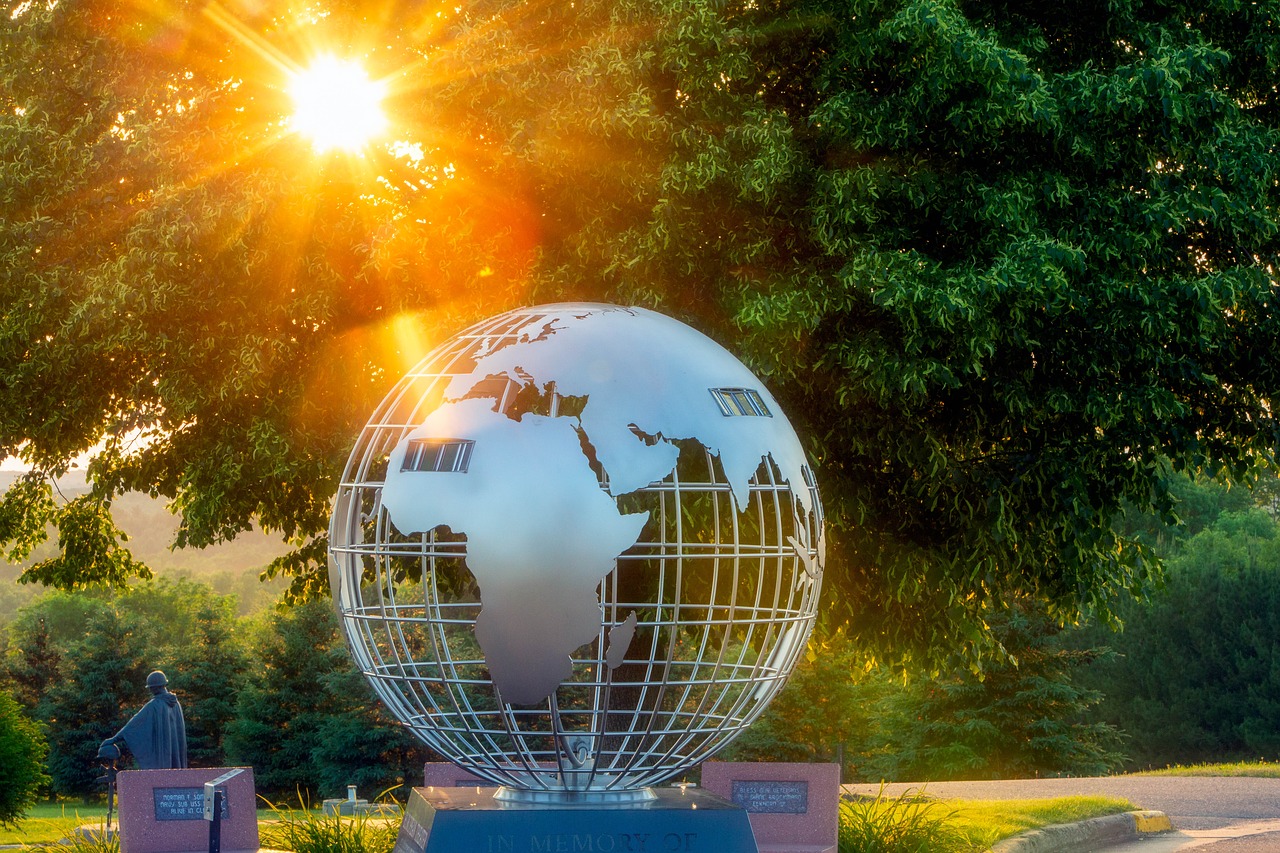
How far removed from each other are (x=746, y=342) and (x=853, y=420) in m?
1.48

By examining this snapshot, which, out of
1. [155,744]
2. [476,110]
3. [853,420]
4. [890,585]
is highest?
[476,110]

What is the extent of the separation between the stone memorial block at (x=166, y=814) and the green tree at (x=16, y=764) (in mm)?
9514

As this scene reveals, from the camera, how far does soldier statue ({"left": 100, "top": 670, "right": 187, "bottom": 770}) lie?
12.5 metres

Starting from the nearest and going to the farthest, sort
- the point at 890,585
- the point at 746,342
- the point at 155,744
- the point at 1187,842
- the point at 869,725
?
the point at 746,342 < the point at 890,585 < the point at 155,744 < the point at 1187,842 < the point at 869,725

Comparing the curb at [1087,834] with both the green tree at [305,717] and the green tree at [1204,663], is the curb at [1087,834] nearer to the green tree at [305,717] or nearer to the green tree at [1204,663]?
the green tree at [305,717]

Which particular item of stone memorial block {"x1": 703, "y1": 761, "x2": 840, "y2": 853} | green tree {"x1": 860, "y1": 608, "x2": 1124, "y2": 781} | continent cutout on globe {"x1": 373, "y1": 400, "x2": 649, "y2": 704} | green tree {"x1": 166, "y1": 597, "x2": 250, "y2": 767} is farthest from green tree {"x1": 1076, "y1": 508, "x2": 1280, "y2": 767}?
continent cutout on globe {"x1": 373, "y1": 400, "x2": 649, "y2": 704}

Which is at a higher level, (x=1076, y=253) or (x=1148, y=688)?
(x=1076, y=253)

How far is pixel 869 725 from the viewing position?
3934 centimetres

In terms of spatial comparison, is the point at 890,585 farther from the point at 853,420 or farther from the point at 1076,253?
the point at 1076,253

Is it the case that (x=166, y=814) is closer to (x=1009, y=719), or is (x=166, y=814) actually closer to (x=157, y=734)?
(x=157, y=734)

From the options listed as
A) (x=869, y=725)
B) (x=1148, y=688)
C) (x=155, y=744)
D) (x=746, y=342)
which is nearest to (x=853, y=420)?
(x=746, y=342)

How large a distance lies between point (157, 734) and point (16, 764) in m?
6.44

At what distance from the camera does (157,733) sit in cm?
1266

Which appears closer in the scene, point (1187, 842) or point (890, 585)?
point (890, 585)
